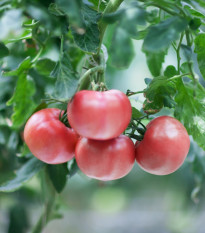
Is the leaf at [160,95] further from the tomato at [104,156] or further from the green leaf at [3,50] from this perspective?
the green leaf at [3,50]

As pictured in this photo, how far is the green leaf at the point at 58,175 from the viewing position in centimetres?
69

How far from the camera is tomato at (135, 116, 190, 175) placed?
1.60ft

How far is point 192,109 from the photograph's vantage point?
530 millimetres

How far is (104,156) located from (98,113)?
3.0 inches

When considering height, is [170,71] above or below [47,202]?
above

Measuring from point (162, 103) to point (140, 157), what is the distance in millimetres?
93

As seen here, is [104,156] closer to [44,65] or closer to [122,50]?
[122,50]

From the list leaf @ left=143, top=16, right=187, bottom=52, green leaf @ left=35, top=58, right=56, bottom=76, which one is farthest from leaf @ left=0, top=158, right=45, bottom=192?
leaf @ left=143, top=16, right=187, bottom=52

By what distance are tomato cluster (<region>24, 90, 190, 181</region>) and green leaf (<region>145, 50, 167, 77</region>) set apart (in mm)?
150

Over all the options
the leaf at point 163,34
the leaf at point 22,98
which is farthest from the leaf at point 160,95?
the leaf at point 22,98

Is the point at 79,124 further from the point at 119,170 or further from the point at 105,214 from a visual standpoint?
the point at 105,214

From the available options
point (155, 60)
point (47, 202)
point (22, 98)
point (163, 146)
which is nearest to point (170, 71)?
point (155, 60)

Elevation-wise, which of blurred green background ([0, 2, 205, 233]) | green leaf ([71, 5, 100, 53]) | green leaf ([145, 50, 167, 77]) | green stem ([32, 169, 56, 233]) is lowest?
blurred green background ([0, 2, 205, 233])

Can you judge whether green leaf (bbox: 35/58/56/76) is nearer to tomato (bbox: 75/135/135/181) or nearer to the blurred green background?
the blurred green background
